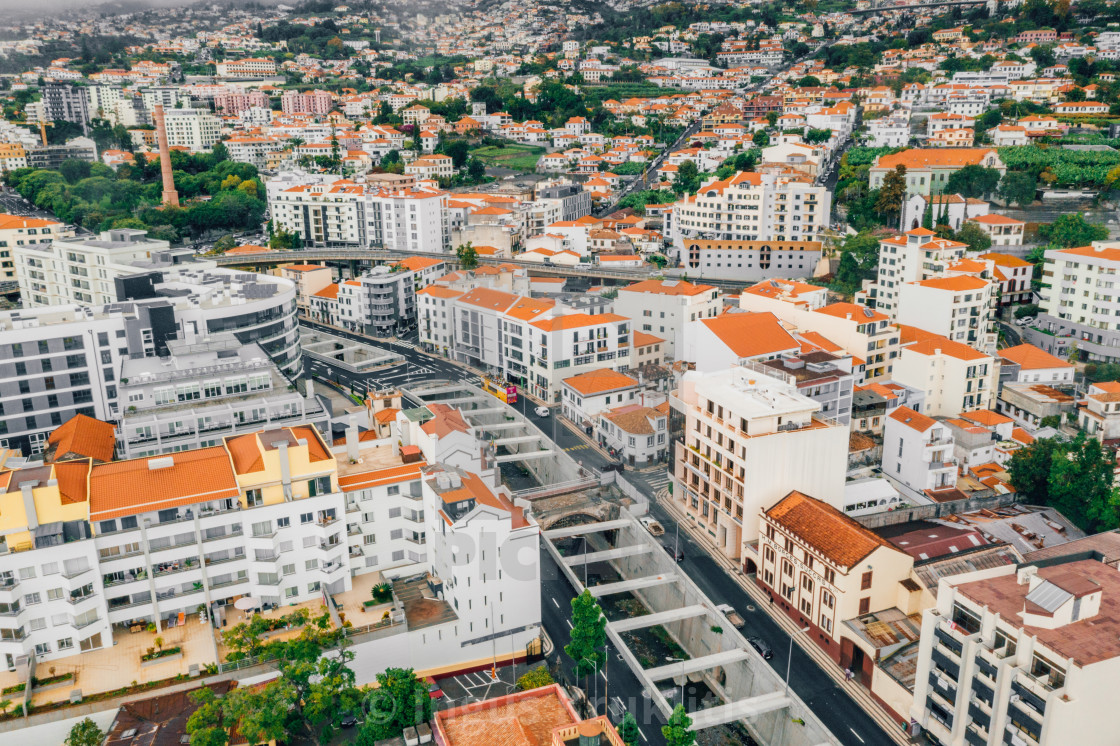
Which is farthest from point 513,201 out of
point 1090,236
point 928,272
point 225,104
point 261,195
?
point 225,104

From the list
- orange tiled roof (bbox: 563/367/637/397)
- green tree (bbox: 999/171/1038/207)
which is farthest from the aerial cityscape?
green tree (bbox: 999/171/1038/207)

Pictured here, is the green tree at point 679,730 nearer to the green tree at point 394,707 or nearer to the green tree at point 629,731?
the green tree at point 629,731

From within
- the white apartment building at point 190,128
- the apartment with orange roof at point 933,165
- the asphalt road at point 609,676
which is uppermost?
→ the white apartment building at point 190,128

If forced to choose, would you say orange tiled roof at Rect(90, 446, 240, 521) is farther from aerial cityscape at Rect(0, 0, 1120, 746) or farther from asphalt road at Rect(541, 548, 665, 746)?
asphalt road at Rect(541, 548, 665, 746)

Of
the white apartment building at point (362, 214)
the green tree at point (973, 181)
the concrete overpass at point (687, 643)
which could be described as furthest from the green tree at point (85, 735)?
the green tree at point (973, 181)

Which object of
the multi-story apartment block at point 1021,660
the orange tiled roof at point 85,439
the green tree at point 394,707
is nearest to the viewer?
the multi-story apartment block at point 1021,660
